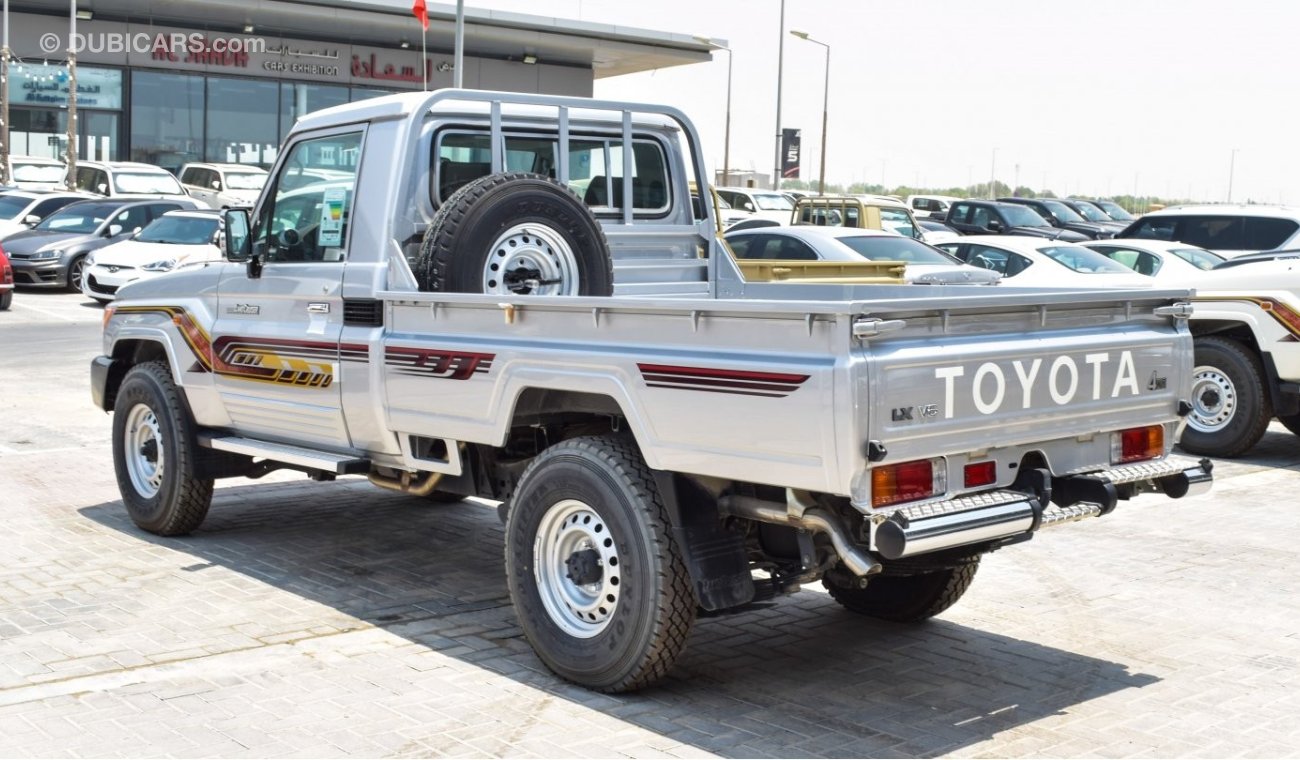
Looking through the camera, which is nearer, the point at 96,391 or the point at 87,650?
Result: the point at 87,650

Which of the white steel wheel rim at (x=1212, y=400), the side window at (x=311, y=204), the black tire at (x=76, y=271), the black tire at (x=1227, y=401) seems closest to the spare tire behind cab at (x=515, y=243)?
the side window at (x=311, y=204)

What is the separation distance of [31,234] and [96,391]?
1761cm

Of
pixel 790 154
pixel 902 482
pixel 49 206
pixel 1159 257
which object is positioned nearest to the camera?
pixel 902 482

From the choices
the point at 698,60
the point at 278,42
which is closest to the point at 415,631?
the point at 278,42

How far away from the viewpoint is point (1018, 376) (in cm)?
510

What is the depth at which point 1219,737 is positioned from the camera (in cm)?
518

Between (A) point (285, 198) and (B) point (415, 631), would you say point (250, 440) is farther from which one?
(B) point (415, 631)

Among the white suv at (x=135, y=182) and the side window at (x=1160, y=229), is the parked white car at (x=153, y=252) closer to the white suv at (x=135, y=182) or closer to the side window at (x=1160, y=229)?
the white suv at (x=135, y=182)

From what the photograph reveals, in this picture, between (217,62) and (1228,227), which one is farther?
(217,62)

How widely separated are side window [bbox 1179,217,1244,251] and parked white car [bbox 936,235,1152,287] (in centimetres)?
290

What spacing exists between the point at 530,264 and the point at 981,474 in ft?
8.21

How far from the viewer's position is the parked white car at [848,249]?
15.9m

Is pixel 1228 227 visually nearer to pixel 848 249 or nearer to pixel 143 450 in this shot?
pixel 848 249

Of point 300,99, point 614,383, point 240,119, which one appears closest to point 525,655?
point 614,383
